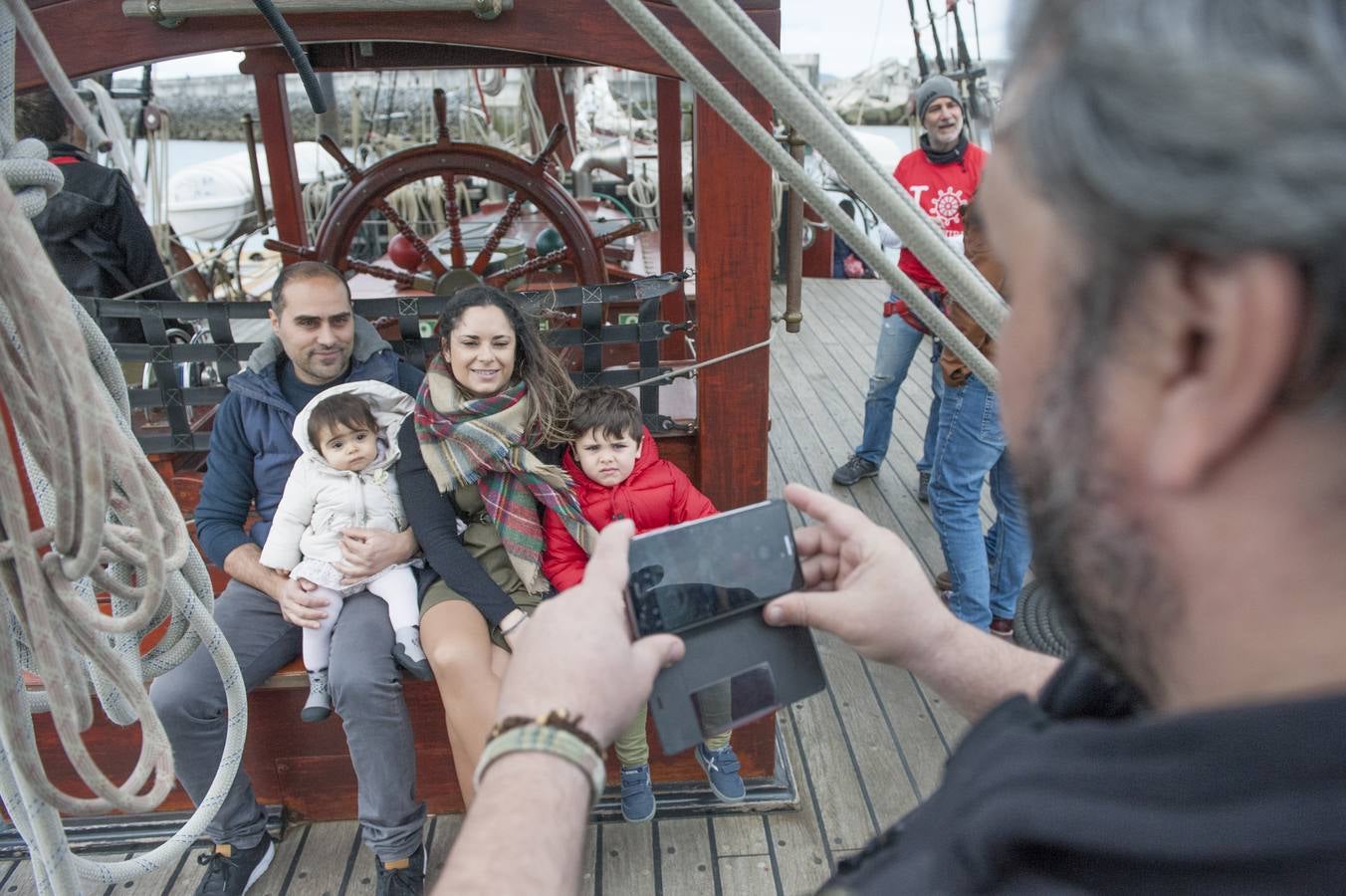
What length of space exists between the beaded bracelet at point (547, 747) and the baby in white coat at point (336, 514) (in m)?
1.27

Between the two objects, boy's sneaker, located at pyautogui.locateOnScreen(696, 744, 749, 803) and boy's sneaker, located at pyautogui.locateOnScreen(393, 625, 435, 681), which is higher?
boy's sneaker, located at pyautogui.locateOnScreen(393, 625, 435, 681)

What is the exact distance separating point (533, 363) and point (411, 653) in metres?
0.60

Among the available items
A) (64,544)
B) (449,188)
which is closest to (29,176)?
(64,544)

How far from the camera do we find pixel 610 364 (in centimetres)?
354

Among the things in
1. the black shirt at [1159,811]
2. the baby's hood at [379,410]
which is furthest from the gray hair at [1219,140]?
the baby's hood at [379,410]

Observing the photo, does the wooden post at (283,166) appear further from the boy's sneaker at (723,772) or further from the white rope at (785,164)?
the white rope at (785,164)

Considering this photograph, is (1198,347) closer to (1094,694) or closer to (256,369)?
(1094,694)

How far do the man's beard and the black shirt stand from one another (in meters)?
0.05

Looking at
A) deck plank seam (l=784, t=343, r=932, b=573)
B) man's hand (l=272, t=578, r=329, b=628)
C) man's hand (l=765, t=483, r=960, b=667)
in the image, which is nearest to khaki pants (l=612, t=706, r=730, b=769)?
man's hand (l=272, t=578, r=329, b=628)

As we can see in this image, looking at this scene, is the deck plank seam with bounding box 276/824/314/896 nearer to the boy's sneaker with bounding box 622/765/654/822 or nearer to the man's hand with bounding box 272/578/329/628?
the man's hand with bounding box 272/578/329/628

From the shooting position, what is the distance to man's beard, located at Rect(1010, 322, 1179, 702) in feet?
1.37

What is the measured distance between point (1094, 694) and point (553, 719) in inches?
13.1

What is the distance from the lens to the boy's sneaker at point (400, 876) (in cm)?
183

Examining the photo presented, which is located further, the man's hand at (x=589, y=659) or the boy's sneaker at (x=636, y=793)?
the boy's sneaker at (x=636, y=793)
